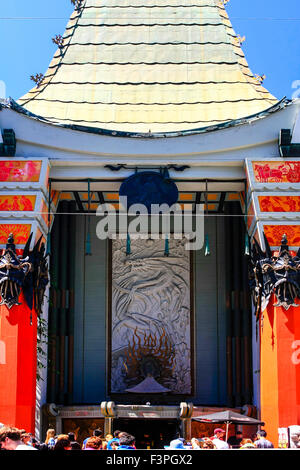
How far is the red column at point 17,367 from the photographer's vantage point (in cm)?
1616

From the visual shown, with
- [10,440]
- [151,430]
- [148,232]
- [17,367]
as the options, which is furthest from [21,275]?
[10,440]

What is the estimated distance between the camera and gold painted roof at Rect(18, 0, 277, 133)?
1989 cm

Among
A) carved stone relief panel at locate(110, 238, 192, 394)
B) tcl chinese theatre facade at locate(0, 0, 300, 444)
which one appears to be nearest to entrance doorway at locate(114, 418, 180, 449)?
tcl chinese theatre facade at locate(0, 0, 300, 444)

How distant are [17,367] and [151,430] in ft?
13.5

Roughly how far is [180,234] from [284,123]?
14.2 ft

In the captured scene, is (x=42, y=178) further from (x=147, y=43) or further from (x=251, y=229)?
(x=147, y=43)

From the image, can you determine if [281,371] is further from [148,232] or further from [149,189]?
[148,232]

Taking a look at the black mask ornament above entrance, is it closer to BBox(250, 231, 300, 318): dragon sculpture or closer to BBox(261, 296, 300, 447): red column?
BBox(250, 231, 300, 318): dragon sculpture

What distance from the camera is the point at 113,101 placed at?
20391 mm

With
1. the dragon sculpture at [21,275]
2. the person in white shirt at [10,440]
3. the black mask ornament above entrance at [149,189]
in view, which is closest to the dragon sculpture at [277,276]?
the black mask ornament above entrance at [149,189]

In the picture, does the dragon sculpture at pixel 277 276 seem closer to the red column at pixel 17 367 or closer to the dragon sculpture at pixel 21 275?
the dragon sculpture at pixel 21 275

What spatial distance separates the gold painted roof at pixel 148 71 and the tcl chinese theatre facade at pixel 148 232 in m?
0.05

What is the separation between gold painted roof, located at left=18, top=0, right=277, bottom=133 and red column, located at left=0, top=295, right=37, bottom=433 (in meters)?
5.44
